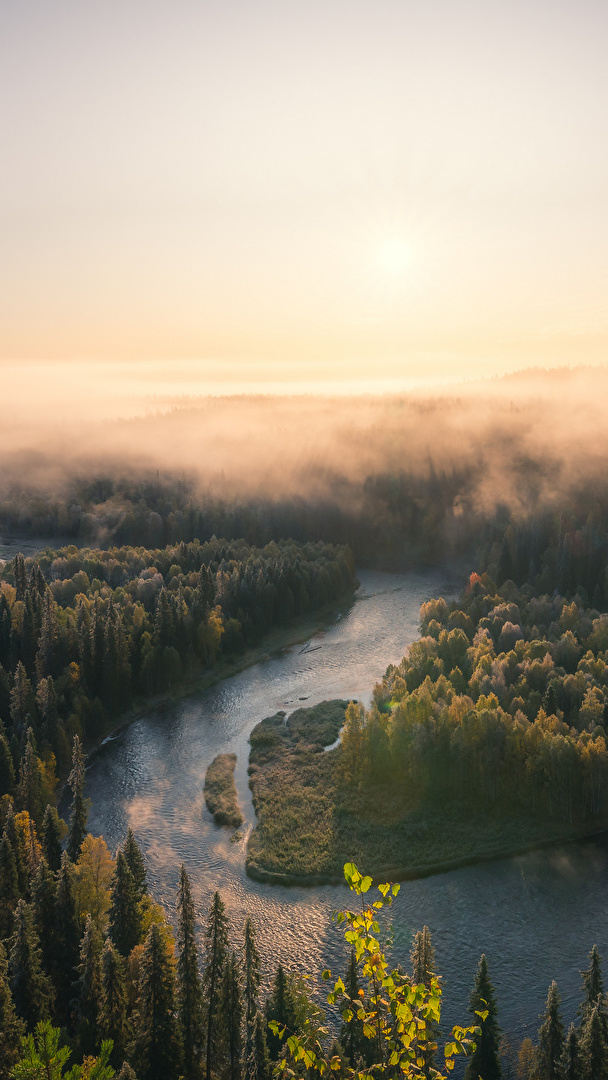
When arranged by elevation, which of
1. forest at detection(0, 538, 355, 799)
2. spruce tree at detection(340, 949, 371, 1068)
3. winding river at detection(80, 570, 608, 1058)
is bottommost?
winding river at detection(80, 570, 608, 1058)

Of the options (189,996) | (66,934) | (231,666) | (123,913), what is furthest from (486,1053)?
(231,666)

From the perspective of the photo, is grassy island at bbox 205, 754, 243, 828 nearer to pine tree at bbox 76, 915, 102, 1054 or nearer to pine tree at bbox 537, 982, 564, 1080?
pine tree at bbox 76, 915, 102, 1054

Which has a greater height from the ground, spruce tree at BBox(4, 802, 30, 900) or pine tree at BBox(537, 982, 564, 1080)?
spruce tree at BBox(4, 802, 30, 900)

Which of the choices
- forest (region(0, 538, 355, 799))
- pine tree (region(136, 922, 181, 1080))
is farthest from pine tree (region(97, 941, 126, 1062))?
forest (region(0, 538, 355, 799))

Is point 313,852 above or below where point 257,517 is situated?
below

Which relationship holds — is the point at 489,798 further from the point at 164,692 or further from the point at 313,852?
the point at 164,692

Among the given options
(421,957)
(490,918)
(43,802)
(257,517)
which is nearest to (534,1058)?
(421,957)

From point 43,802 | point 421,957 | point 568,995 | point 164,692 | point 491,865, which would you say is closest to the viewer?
point 421,957
